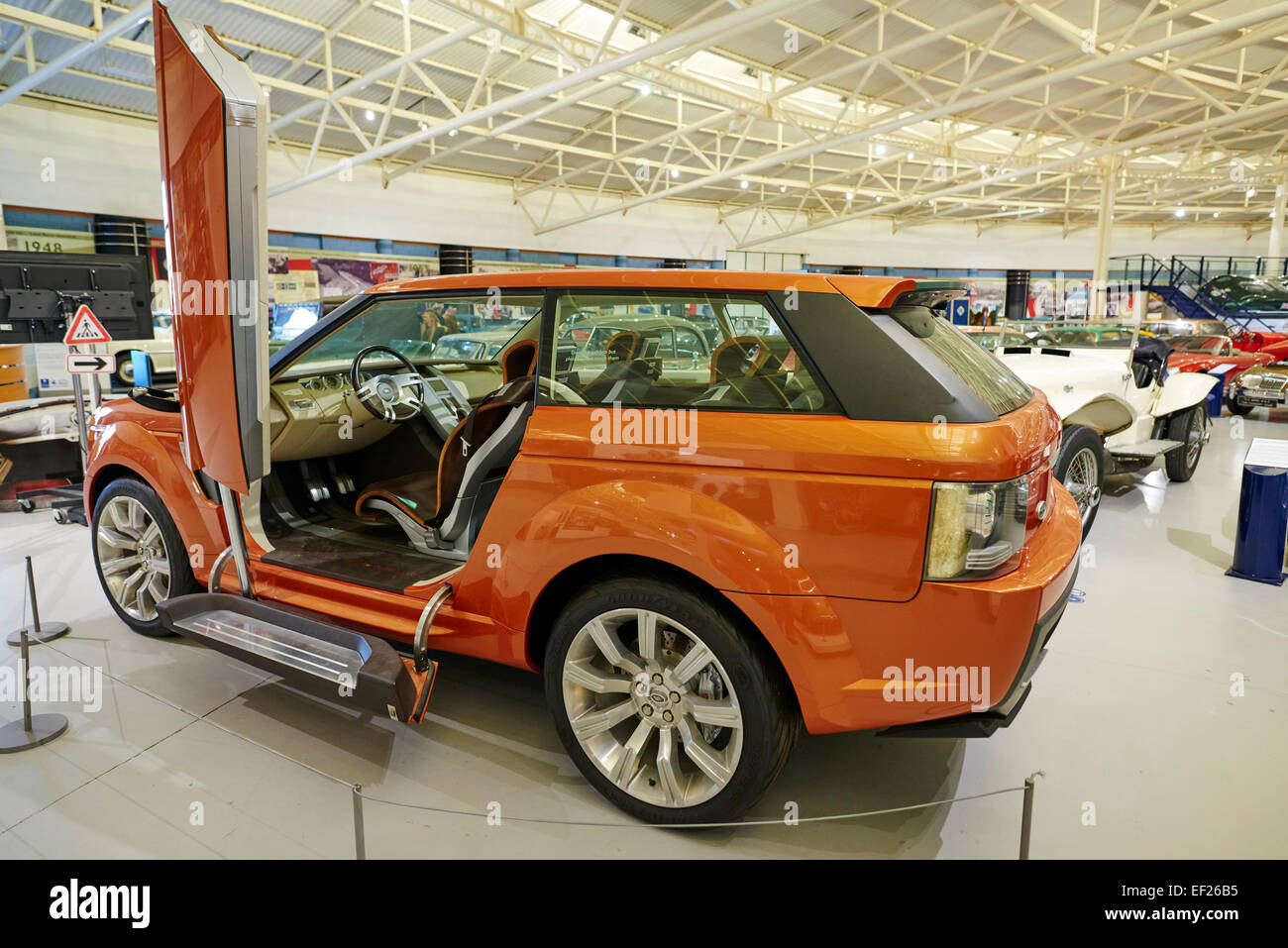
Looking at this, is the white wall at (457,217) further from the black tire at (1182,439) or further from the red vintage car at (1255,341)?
the red vintage car at (1255,341)

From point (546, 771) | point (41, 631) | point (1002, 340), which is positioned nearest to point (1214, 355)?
point (1002, 340)

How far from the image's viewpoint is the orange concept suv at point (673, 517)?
1829mm

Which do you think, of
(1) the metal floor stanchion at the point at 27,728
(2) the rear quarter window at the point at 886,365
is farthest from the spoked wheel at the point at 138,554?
(2) the rear quarter window at the point at 886,365

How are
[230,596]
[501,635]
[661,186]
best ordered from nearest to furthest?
[501,635] < [230,596] < [661,186]

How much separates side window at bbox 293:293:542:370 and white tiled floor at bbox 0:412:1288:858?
4.68 feet

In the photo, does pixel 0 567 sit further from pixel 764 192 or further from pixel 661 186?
pixel 764 192

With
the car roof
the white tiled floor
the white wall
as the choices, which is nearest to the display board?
the white tiled floor

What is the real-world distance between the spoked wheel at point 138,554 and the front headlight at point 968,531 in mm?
2935

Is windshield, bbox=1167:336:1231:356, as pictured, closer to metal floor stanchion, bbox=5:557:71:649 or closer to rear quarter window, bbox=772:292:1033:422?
rear quarter window, bbox=772:292:1033:422

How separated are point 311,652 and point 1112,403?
5628 millimetres

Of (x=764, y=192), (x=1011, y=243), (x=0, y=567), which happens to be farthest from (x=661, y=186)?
(x=0, y=567)

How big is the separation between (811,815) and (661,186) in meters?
20.5

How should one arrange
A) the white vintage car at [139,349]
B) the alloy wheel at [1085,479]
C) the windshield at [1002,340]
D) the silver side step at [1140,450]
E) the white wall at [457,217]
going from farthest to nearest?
the white wall at [457,217], the white vintage car at [139,349], the windshield at [1002,340], the silver side step at [1140,450], the alloy wheel at [1085,479]

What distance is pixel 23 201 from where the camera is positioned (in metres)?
11.6
